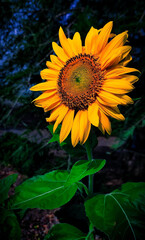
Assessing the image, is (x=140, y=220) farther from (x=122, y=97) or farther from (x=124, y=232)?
(x=122, y=97)

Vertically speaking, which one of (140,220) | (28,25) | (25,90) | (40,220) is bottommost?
(40,220)

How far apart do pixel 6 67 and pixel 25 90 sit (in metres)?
0.68

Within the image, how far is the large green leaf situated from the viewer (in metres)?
0.75

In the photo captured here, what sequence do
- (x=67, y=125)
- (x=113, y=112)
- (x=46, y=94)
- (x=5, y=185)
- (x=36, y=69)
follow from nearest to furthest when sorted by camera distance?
(x=113, y=112) < (x=67, y=125) < (x=46, y=94) < (x=5, y=185) < (x=36, y=69)

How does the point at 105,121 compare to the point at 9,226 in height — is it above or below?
above

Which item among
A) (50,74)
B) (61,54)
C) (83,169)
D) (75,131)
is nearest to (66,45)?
(61,54)

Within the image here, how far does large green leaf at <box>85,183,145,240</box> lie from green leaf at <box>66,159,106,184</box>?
0.66ft

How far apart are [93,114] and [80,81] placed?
0.23 meters

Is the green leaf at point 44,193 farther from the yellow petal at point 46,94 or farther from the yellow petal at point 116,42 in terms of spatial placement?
the yellow petal at point 116,42

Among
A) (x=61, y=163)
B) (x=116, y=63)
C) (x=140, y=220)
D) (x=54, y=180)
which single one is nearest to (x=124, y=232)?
(x=140, y=220)

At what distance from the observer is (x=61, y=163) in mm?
1806

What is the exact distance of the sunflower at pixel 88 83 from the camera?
764 millimetres

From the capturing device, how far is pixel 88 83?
873 mm

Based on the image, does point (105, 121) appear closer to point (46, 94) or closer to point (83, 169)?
point (83, 169)
